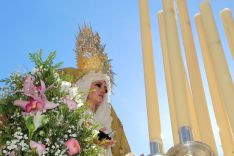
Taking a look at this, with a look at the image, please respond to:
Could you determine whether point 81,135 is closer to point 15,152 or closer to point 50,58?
point 15,152

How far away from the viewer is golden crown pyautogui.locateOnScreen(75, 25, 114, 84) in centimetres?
448

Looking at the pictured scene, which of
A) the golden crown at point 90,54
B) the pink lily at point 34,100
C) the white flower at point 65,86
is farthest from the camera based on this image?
the golden crown at point 90,54

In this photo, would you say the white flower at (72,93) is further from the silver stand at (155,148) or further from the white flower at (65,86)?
the silver stand at (155,148)

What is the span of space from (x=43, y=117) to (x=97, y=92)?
2206 mm

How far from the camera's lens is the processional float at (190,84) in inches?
63.8

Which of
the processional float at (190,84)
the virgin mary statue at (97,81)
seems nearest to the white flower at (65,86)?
the processional float at (190,84)

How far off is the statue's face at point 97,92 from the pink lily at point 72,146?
2119 millimetres

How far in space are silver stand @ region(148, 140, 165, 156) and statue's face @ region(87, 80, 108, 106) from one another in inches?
96.9

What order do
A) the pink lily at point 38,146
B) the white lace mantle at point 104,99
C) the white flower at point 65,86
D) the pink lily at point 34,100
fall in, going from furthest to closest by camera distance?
1. the white lace mantle at point 104,99
2. the white flower at point 65,86
3. the pink lily at point 34,100
4. the pink lily at point 38,146

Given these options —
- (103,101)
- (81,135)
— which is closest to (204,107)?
(81,135)

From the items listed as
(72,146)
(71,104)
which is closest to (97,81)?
(71,104)

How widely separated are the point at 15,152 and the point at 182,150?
82 cm

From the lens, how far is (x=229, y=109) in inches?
67.8

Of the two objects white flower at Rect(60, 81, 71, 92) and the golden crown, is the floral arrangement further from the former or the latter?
the golden crown
